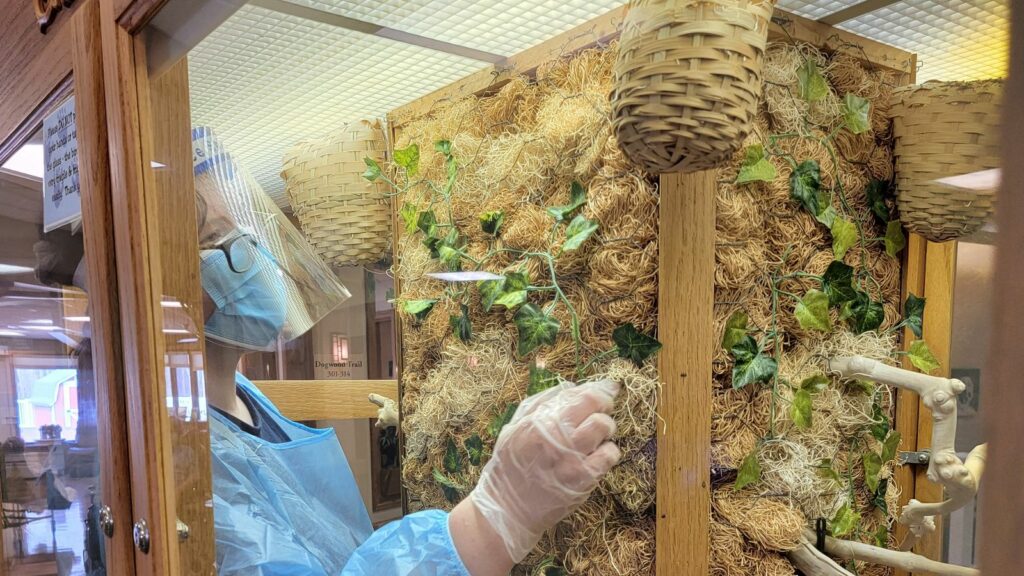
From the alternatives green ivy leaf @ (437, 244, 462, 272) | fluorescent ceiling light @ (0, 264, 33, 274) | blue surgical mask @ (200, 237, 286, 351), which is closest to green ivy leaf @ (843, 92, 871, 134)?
green ivy leaf @ (437, 244, 462, 272)

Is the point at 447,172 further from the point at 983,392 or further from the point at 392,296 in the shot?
the point at 983,392

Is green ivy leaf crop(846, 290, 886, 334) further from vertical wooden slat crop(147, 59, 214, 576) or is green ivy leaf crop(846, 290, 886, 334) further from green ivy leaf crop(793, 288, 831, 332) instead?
vertical wooden slat crop(147, 59, 214, 576)

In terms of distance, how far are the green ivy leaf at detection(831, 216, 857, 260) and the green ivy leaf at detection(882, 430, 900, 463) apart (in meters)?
0.20

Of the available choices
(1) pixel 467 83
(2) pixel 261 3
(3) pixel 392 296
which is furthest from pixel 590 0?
(3) pixel 392 296

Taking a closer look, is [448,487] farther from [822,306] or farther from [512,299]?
[822,306]

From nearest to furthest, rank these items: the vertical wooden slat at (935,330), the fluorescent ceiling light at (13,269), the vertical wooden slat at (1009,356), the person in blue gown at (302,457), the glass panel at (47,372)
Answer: the vertical wooden slat at (1009,356) → the vertical wooden slat at (935,330) → the person in blue gown at (302,457) → the glass panel at (47,372) → the fluorescent ceiling light at (13,269)

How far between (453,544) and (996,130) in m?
0.71

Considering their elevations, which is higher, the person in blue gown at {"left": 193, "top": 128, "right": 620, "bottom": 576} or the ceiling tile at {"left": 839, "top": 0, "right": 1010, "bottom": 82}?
the ceiling tile at {"left": 839, "top": 0, "right": 1010, "bottom": 82}

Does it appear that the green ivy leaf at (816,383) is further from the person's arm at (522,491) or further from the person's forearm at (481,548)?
the person's forearm at (481,548)

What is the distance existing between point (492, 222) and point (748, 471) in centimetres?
41

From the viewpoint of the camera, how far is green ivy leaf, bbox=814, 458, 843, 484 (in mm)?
770

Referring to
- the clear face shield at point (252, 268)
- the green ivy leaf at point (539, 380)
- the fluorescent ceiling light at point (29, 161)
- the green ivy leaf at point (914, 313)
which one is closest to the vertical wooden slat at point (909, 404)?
the green ivy leaf at point (914, 313)

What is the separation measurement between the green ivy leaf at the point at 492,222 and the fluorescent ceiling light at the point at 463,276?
0.05 m

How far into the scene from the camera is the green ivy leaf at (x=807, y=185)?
73 cm
